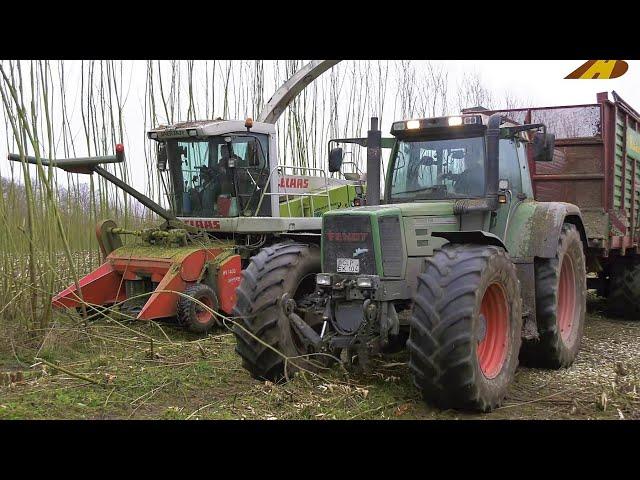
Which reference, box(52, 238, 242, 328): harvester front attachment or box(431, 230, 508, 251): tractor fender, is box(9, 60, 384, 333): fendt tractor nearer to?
box(52, 238, 242, 328): harvester front attachment

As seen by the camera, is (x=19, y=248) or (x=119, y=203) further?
(x=119, y=203)

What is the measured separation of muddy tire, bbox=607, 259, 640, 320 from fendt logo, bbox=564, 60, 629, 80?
2.75 meters

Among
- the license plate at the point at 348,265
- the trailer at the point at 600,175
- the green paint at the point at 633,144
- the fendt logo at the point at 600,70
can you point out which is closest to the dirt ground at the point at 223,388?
the license plate at the point at 348,265

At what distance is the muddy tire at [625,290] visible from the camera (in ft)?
24.3

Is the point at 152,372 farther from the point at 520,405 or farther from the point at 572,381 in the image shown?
the point at 572,381

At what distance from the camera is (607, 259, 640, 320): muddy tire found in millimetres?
7422

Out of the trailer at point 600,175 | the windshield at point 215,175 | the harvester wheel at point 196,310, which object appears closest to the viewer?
the trailer at point 600,175

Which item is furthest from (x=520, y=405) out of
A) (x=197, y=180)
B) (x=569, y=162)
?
(x=197, y=180)

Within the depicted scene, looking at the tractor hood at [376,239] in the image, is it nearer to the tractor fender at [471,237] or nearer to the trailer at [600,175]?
the tractor fender at [471,237]

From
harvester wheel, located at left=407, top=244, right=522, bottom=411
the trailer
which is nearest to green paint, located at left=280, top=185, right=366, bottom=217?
the trailer

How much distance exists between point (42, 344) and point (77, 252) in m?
2.72

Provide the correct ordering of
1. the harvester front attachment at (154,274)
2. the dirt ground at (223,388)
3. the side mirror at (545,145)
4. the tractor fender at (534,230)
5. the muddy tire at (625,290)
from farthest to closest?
the muddy tire at (625,290), the harvester front attachment at (154,274), the tractor fender at (534,230), the side mirror at (545,145), the dirt ground at (223,388)

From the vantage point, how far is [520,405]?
432cm

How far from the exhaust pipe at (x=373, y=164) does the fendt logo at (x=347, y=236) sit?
90 cm
